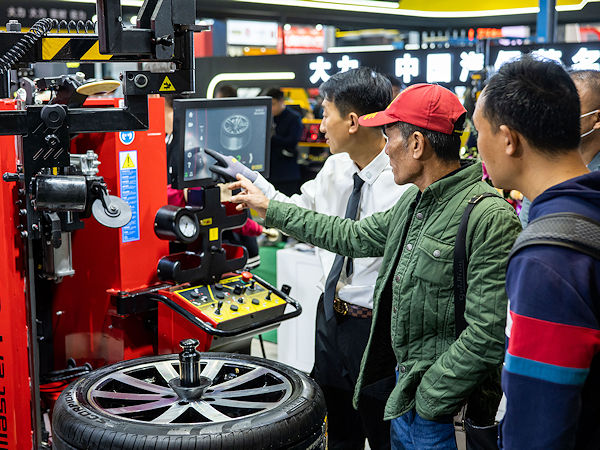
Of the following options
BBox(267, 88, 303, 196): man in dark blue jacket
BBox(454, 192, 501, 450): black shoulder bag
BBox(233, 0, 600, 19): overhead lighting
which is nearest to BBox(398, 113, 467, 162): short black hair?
BBox(454, 192, 501, 450): black shoulder bag

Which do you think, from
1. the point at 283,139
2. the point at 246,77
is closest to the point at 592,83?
the point at 283,139

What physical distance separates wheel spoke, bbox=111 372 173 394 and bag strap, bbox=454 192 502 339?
965mm

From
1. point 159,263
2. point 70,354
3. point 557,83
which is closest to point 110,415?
point 159,263

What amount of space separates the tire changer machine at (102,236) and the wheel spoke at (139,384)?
83 mm

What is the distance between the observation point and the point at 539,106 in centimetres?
143

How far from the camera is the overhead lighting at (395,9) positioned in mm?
10781

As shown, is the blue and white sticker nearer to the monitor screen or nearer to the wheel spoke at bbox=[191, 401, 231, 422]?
the monitor screen

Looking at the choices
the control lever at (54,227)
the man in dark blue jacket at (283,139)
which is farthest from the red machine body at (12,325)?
the man in dark blue jacket at (283,139)

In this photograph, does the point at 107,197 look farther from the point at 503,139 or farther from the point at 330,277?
the point at 503,139

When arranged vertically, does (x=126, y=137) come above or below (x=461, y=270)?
above

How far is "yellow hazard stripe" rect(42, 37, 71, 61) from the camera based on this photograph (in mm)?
2279

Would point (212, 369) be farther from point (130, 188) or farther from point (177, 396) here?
point (130, 188)

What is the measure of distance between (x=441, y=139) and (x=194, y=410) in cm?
112

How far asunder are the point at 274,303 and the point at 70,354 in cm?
95
